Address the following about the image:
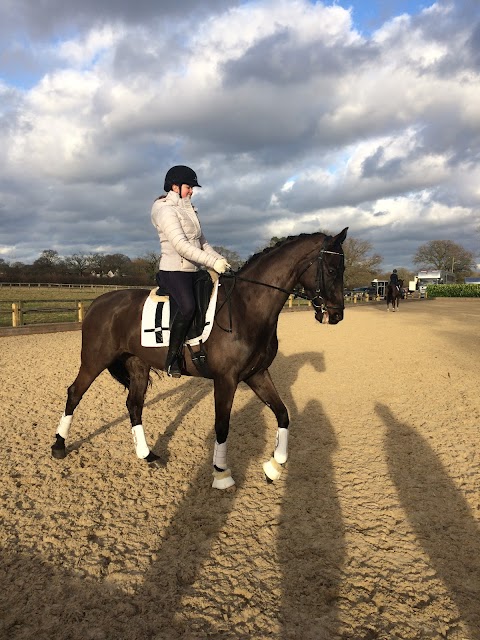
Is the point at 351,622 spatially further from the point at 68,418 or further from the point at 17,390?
the point at 17,390

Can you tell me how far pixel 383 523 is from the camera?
11.7 feet

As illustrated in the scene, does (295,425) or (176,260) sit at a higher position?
(176,260)

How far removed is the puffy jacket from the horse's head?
3.56 ft

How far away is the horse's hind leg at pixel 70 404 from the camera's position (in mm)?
4828

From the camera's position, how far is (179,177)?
13.9ft

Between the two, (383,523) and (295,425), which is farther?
(295,425)

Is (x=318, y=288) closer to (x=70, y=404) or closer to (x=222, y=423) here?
(x=222, y=423)

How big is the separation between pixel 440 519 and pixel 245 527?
1.80 meters

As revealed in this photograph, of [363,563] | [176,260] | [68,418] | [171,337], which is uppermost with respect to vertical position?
[176,260]

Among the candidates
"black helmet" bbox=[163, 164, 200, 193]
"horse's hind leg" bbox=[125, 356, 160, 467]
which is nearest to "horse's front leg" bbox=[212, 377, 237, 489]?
"horse's hind leg" bbox=[125, 356, 160, 467]

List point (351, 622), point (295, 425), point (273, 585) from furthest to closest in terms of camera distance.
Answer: point (295, 425) < point (273, 585) < point (351, 622)

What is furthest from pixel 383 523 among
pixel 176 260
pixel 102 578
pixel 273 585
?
pixel 176 260

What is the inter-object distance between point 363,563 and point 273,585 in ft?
2.50

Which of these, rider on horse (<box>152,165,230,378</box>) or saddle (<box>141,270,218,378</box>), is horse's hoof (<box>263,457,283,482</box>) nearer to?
saddle (<box>141,270,218,378</box>)
